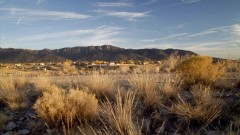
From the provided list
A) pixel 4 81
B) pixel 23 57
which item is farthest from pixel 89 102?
pixel 23 57

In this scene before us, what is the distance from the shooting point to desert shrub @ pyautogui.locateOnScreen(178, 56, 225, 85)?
1169cm

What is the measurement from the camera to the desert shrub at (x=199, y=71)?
11.7 meters

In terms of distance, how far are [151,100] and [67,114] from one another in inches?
93.9

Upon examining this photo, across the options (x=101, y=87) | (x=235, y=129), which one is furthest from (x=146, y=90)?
(x=235, y=129)

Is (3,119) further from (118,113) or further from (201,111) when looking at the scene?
(201,111)

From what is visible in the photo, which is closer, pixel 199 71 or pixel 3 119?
pixel 3 119

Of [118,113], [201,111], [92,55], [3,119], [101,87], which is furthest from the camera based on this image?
[92,55]

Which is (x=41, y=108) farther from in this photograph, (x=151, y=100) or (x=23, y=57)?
(x=23, y=57)

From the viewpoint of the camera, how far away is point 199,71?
12.0m

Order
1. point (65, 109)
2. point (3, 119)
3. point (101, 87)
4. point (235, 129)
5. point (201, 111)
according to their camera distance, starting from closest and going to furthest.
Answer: point (235, 129) < point (201, 111) < point (65, 109) < point (3, 119) < point (101, 87)

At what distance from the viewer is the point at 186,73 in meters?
12.2

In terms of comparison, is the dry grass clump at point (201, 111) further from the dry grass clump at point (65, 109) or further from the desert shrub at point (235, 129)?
the dry grass clump at point (65, 109)

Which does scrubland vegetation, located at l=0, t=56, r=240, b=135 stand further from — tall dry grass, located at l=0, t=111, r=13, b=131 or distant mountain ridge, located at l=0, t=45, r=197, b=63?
distant mountain ridge, located at l=0, t=45, r=197, b=63

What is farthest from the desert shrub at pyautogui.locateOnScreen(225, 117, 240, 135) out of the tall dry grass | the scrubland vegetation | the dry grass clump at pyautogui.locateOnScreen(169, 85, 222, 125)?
the tall dry grass
